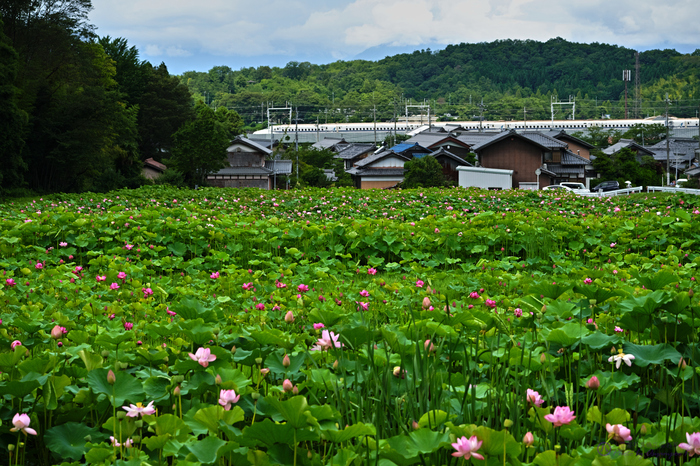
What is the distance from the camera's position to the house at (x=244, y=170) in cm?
4100

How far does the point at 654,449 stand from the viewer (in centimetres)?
179

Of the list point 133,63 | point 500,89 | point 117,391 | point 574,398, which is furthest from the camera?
point 500,89

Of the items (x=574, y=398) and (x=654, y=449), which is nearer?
(x=654, y=449)

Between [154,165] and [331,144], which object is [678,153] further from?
[154,165]

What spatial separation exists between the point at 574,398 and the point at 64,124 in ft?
89.4

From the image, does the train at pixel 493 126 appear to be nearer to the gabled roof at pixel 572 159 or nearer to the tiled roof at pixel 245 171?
the tiled roof at pixel 245 171

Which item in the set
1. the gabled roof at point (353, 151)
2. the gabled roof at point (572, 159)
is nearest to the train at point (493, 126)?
the gabled roof at point (353, 151)

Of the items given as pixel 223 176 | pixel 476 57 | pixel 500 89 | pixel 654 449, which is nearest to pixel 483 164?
pixel 223 176

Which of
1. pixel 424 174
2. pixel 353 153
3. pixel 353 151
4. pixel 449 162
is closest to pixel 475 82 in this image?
pixel 353 151

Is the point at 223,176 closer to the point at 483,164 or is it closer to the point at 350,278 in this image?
the point at 483,164

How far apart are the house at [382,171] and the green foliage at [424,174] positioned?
22.1 ft

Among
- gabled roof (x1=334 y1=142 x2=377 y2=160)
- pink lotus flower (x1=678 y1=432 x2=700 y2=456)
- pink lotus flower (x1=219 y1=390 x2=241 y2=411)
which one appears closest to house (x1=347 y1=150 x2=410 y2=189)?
gabled roof (x1=334 y1=142 x2=377 y2=160)

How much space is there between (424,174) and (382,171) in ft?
26.4

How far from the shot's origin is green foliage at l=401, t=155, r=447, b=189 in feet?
102
